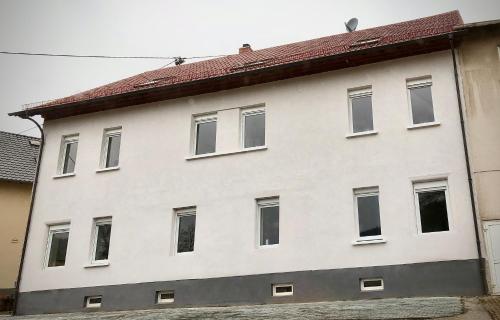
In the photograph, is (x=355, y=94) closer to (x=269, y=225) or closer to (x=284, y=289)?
(x=269, y=225)

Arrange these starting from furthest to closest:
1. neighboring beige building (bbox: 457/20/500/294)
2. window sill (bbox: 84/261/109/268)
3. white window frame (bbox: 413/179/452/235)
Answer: window sill (bbox: 84/261/109/268)
white window frame (bbox: 413/179/452/235)
neighboring beige building (bbox: 457/20/500/294)

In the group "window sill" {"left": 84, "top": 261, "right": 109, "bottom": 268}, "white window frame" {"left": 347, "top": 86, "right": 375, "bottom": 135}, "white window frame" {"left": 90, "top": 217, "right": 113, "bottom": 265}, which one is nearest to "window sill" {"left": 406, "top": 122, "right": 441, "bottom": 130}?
"white window frame" {"left": 347, "top": 86, "right": 375, "bottom": 135}

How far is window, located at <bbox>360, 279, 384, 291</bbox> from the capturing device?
14.9 meters

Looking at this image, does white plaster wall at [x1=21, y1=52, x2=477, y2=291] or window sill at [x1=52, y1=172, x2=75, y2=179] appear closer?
white plaster wall at [x1=21, y1=52, x2=477, y2=291]

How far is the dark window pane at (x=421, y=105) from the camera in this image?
16.2 meters

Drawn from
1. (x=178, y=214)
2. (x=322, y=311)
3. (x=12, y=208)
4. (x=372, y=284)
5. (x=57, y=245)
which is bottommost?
(x=322, y=311)

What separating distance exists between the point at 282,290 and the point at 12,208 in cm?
1580

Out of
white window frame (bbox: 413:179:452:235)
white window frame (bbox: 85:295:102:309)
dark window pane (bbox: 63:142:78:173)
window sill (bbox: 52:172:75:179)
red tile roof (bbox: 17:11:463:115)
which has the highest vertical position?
red tile roof (bbox: 17:11:463:115)

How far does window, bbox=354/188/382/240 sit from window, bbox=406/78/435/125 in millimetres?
2454

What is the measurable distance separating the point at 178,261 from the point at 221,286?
169 cm

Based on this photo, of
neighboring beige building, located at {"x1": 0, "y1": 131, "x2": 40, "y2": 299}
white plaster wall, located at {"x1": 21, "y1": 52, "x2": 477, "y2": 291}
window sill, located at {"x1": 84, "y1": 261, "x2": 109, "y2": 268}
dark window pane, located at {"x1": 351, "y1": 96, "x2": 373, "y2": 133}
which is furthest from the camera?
neighboring beige building, located at {"x1": 0, "y1": 131, "x2": 40, "y2": 299}

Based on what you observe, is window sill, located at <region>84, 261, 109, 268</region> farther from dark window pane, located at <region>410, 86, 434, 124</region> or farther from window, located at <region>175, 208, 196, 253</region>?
dark window pane, located at <region>410, 86, 434, 124</region>

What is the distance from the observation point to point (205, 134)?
19.1 metres

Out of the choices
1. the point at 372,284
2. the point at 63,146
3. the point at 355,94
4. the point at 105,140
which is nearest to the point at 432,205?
the point at 372,284
